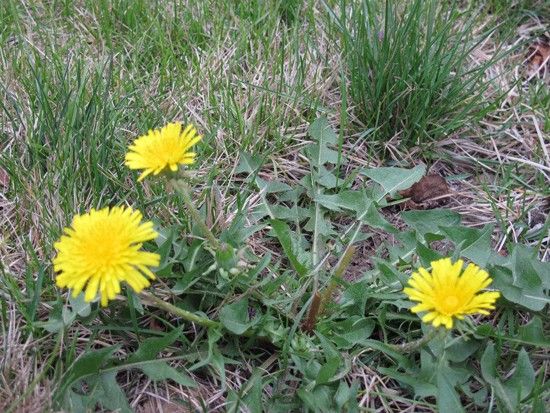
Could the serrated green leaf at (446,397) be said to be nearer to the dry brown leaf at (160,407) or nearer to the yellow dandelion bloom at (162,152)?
the dry brown leaf at (160,407)

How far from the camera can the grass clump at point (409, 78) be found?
2.18 m

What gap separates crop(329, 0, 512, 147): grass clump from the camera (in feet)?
7.14

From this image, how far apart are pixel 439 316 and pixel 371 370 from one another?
405mm

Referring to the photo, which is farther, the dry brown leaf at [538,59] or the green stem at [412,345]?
the dry brown leaf at [538,59]

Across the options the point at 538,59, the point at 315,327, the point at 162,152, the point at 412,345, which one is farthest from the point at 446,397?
the point at 538,59

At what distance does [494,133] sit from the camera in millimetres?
2303

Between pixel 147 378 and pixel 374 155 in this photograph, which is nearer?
pixel 147 378

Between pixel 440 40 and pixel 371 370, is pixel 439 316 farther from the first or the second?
pixel 440 40

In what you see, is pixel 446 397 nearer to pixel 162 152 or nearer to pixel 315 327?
pixel 315 327

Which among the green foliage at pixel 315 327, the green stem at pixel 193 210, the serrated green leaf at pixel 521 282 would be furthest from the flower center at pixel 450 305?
the green stem at pixel 193 210

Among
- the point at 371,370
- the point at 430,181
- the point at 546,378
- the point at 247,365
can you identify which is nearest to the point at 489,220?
the point at 430,181

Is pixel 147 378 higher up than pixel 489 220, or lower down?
lower down

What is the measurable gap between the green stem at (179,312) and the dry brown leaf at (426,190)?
0.86 m

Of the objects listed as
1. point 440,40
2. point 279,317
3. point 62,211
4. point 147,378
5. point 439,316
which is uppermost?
point 440,40
